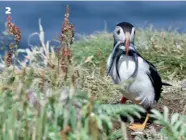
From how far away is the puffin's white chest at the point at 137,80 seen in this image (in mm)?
6586

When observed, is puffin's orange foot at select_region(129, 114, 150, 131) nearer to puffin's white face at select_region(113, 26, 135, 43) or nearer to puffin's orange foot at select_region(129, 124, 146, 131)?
puffin's orange foot at select_region(129, 124, 146, 131)

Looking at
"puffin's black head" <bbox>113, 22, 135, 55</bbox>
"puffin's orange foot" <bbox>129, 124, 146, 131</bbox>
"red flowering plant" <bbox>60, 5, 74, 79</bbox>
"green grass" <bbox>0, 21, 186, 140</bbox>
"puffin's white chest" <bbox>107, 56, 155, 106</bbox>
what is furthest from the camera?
"puffin's orange foot" <bbox>129, 124, 146, 131</bbox>

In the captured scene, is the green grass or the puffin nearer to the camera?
the green grass

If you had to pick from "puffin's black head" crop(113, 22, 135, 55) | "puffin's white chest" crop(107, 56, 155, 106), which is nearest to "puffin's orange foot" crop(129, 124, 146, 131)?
"puffin's white chest" crop(107, 56, 155, 106)

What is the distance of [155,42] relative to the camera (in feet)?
40.1

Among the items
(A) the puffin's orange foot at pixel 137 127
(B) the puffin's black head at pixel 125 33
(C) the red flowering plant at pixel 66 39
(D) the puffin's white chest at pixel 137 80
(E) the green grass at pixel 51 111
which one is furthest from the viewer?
(A) the puffin's orange foot at pixel 137 127

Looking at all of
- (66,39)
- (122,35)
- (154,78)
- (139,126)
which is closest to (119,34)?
(122,35)

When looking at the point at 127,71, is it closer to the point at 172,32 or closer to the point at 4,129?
the point at 4,129

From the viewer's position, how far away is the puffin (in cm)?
661

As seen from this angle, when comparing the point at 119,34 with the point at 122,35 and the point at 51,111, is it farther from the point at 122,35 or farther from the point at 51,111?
the point at 51,111

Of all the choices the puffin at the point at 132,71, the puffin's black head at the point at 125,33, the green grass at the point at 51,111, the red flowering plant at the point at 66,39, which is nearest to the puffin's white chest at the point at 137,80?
the puffin at the point at 132,71

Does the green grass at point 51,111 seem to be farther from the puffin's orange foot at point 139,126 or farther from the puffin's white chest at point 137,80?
the puffin's orange foot at point 139,126

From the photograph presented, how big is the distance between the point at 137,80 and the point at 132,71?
10 centimetres

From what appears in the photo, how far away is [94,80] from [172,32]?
241 inches
